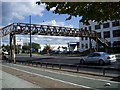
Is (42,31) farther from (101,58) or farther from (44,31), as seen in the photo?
(101,58)

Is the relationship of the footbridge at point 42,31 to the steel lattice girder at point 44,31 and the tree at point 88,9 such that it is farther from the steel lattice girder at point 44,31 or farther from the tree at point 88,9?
the tree at point 88,9

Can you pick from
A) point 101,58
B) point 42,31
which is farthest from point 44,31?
point 101,58

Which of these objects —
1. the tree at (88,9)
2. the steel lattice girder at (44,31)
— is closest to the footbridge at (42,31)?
the steel lattice girder at (44,31)

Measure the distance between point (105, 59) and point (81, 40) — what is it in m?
72.3

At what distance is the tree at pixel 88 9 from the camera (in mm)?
11220

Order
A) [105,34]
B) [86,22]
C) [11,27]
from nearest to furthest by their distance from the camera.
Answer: [86,22] < [11,27] < [105,34]

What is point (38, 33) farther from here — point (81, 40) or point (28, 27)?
point (81, 40)

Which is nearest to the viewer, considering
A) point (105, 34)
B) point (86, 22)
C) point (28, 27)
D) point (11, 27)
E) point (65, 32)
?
point (86, 22)

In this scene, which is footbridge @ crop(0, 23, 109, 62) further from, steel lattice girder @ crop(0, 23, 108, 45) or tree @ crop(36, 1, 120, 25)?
tree @ crop(36, 1, 120, 25)

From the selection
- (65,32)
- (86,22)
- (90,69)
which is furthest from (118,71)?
(65,32)

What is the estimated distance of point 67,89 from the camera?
13.9m

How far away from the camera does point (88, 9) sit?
1168cm

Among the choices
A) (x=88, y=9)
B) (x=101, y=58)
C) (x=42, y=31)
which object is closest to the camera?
(x=88, y=9)

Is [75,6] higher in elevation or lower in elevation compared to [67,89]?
higher
